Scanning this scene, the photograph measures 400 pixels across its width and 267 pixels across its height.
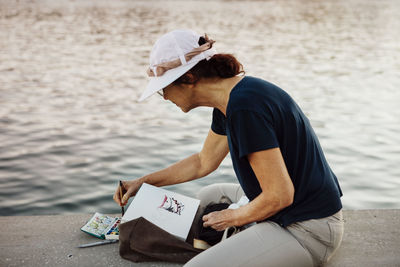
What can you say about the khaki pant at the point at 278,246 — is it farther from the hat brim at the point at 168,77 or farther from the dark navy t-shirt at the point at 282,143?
the hat brim at the point at 168,77

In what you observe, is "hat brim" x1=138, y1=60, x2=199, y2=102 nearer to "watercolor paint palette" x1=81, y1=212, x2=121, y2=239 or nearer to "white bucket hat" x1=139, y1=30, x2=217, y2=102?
"white bucket hat" x1=139, y1=30, x2=217, y2=102

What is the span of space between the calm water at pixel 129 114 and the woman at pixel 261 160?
2612 mm

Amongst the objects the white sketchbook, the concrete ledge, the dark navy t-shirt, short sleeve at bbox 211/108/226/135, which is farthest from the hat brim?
the concrete ledge

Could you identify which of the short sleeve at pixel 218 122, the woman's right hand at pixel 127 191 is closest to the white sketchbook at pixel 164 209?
the woman's right hand at pixel 127 191

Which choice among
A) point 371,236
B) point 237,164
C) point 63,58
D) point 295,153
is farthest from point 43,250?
point 63,58

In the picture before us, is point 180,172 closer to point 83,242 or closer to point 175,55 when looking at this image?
point 83,242

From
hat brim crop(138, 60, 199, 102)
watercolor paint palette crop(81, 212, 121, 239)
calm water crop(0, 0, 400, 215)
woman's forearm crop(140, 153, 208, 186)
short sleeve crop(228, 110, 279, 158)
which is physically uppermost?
hat brim crop(138, 60, 199, 102)

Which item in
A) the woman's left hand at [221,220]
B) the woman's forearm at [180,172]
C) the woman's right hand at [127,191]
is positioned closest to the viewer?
the woman's left hand at [221,220]

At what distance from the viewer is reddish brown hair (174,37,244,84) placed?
2.31 m

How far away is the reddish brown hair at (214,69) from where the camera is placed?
7.57 feet

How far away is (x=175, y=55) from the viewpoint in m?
2.33

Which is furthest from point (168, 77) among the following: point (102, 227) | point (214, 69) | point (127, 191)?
point (102, 227)

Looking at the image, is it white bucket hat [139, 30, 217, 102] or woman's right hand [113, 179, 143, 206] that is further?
woman's right hand [113, 179, 143, 206]

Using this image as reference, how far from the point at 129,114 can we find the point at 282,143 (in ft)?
18.4
